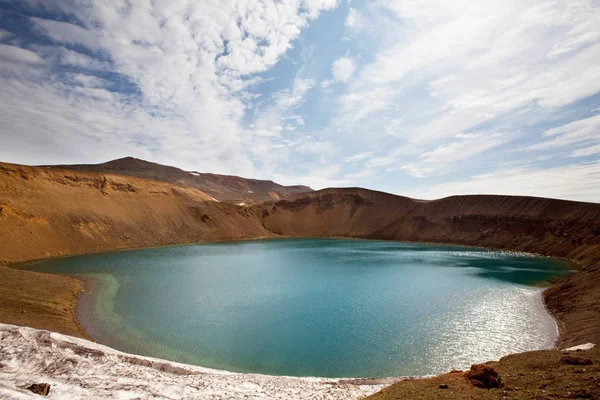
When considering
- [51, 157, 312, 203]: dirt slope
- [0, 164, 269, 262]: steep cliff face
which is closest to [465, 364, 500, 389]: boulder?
[0, 164, 269, 262]: steep cliff face

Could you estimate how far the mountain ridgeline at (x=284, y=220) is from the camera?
40531 mm

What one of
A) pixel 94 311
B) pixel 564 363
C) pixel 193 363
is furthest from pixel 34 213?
pixel 564 363

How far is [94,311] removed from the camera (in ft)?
67.3

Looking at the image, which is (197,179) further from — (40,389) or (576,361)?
(576,361)

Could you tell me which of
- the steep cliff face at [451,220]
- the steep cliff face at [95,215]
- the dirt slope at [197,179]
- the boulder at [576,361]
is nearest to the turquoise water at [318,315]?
the boulder at [576,361]

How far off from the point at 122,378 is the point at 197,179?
159 meters

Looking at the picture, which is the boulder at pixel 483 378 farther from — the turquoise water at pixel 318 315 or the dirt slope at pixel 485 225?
the dirt slope at pixel 485 225

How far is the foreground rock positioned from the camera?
942cm

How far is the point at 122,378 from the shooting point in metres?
10.4

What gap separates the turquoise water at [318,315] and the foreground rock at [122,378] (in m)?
2.09

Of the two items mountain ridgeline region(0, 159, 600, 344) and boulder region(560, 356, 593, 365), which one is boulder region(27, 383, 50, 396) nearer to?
boulder region(560, 356, 593, 365)

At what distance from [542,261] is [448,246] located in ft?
67.1

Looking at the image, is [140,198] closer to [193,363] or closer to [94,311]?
[94,311]

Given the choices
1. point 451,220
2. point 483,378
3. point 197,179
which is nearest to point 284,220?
point 451,220
